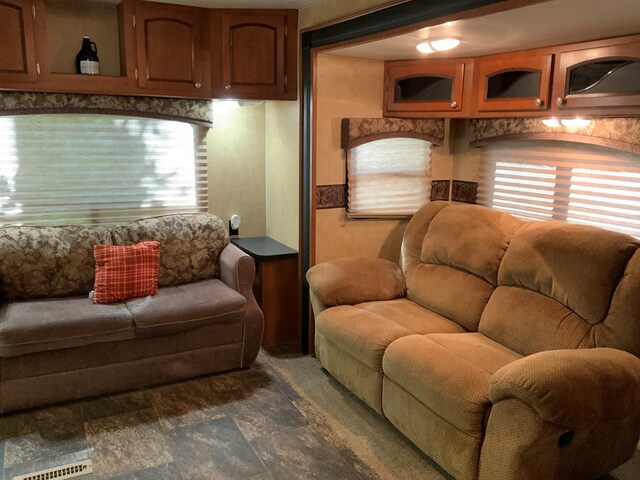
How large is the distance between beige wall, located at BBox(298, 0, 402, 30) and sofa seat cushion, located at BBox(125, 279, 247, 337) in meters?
1.79

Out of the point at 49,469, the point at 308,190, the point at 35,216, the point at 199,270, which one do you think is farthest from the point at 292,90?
the point at 49,469

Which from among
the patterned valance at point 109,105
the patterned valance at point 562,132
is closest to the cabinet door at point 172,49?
the patterned valance at point 109,105

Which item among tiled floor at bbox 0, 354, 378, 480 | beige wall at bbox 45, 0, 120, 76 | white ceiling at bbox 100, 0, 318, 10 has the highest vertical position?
white ceiling at bbox 100, 0, 318, 10

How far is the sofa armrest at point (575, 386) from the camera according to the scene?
6.37 ft

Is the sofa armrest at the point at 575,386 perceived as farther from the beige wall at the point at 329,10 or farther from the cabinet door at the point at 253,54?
the cabinet door at the point at 253,54

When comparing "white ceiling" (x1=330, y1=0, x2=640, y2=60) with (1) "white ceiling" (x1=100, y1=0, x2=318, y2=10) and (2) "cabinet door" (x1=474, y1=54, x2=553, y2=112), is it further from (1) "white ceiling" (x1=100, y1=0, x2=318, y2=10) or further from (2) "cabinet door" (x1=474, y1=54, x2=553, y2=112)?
(1) "white ceiling" (x1=100, y1=0, x2=318, y2=10)

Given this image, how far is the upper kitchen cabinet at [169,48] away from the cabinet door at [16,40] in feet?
1.75

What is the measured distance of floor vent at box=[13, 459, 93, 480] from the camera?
95.0 inches

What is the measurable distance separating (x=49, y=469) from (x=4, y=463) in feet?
0.77

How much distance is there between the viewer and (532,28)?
2627mm

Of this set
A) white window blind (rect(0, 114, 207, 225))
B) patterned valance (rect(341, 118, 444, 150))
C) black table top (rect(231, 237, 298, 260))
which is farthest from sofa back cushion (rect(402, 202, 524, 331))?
white window blind (rect(0, 114, 207, 225))

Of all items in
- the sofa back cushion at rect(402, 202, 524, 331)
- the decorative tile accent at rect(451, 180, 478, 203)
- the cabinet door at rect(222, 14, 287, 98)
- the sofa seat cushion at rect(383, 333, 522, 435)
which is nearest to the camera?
the sofa seat cushion at rect(383, 333, 522, 435)

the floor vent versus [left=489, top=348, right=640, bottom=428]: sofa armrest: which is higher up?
[left=489, top=348, right=640, bottom=428]: sofa armrest

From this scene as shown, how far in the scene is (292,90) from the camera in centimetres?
370
